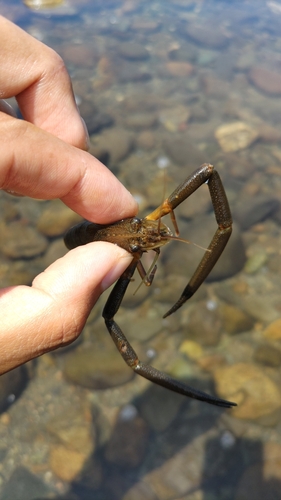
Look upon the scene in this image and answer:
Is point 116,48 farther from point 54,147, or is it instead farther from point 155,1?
point 54,147

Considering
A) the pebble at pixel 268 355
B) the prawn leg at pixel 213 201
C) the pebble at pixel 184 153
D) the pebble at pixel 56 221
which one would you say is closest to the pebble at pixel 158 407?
the pebble at pixel 268 355

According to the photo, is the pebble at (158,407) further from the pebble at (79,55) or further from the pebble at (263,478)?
the pebble at (79,55)

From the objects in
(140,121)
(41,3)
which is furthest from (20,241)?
(41,3)

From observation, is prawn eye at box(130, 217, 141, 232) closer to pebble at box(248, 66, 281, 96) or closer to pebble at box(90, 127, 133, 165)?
pebble at box(90, 127, 133, 165)

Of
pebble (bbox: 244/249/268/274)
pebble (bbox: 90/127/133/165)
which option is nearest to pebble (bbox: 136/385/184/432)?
pebble (bbox: 244/249/268/274)

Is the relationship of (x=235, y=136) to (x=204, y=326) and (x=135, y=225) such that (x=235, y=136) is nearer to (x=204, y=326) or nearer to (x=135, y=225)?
(x=204, y=326)

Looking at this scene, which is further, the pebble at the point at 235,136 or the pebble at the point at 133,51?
the pebble at the point at 133,51

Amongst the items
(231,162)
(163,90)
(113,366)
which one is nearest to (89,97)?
(163,90)
